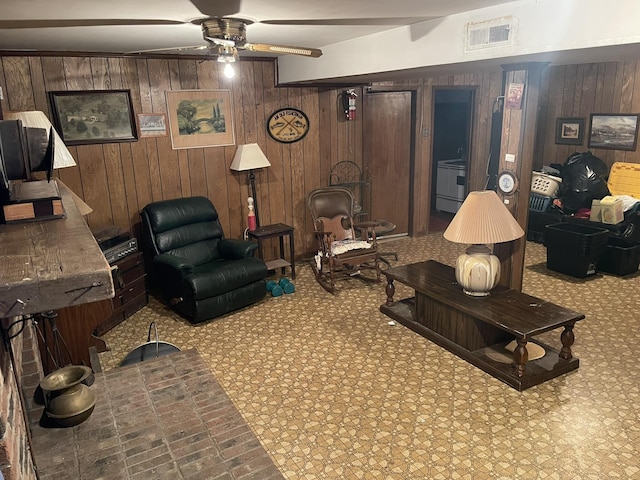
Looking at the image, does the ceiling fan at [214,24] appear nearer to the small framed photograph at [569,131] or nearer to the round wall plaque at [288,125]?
the round wall plaque at [288,125]

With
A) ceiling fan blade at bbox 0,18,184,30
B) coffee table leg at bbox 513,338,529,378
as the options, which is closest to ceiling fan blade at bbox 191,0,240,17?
ceiling fan blade at bbox 0,18,184,30

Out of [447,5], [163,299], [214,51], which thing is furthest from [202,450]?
[163,299]

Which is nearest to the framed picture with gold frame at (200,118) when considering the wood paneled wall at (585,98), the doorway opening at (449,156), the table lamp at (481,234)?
the table lamp at (481,234)

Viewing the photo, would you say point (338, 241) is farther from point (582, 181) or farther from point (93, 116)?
point (582, 181)

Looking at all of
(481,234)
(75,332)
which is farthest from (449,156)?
(75,332)

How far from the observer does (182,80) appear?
16.2ft

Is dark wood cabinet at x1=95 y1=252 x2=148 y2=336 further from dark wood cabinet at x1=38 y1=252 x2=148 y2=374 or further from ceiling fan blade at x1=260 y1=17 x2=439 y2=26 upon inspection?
ceiling fan blade at x1=260 y1=17 x2=439 y2=26

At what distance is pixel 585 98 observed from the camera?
6508 mm

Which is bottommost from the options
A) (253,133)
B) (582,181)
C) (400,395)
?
(400,395)

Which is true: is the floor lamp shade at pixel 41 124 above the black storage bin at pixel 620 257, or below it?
above

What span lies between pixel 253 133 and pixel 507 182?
282 cm

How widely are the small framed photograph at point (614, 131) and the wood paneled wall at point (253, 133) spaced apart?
0.08m

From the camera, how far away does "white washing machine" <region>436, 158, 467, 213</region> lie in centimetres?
754

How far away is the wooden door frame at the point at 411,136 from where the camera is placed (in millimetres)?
6105
